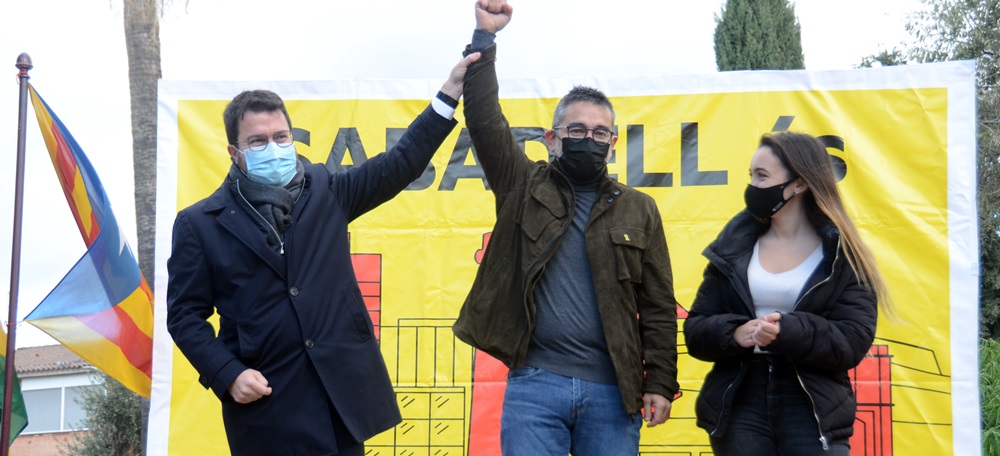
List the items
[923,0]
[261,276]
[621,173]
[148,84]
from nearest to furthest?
[261,276] → [621,173] → [148,84] → [923,0]

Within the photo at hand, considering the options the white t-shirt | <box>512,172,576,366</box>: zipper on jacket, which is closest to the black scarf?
<box>512,172,576,366</box>: zipper on jacket

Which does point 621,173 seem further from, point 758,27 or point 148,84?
point 758,27

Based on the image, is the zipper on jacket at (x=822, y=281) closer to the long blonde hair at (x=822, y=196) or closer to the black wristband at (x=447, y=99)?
the long blonde hair at (x=822, y=196)

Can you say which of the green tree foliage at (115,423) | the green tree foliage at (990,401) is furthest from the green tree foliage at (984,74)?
the green tree foliage at (115,423)

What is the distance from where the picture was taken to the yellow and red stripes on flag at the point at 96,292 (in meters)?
4.60

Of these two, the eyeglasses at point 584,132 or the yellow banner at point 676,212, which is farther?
the yellow banner at point 676,212

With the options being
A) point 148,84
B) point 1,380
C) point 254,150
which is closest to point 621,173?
point 254,150

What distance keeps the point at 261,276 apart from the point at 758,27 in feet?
32.7

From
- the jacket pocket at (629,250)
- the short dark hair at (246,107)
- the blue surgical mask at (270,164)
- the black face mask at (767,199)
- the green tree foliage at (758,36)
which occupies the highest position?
the green tree foliage at (758,36)

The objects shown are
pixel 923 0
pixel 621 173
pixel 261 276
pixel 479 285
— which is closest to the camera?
pixel 261 276

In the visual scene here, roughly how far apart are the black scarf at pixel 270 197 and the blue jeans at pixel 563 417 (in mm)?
871

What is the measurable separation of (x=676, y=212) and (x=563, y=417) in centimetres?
201

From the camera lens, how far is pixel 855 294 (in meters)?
3.04

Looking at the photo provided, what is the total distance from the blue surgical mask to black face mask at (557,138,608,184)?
876mm
